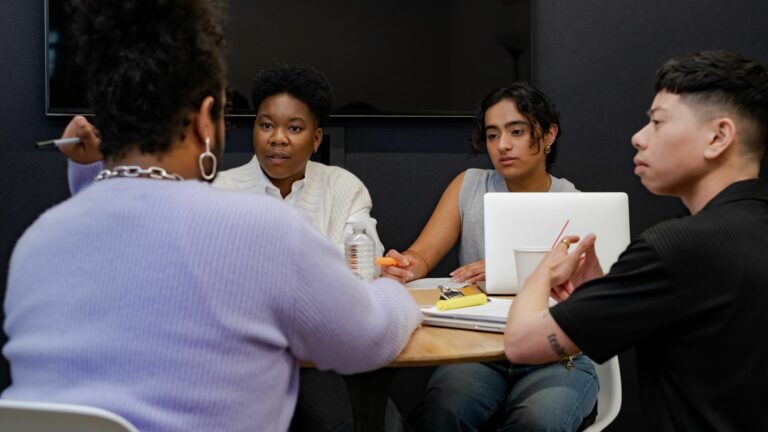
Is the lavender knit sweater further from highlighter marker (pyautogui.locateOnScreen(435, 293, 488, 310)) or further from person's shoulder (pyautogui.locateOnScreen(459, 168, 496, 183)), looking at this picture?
person's shoulder (pyautogui.locateOnScreen(459, 168, 496, 183))

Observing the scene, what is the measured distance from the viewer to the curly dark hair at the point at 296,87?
2762 mm

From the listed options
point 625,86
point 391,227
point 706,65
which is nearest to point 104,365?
point 706,65

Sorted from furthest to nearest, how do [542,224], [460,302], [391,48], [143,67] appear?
1. [391,48]
2. [542,224]
3. [460,302]
4. [143,67]

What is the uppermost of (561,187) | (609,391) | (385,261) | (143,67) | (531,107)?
(531,107)

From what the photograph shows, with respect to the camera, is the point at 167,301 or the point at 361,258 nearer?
the point at 167,301

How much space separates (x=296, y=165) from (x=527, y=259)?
1152 millimetres

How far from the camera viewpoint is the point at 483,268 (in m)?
2.19

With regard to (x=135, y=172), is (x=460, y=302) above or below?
below

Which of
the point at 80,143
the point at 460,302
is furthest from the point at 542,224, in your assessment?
the point at 80,143

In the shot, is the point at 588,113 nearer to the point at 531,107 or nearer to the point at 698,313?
the point at 531,107

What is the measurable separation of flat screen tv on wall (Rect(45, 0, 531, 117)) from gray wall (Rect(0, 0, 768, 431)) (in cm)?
10

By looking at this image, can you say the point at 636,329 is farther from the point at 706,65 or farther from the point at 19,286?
the point at 19,286

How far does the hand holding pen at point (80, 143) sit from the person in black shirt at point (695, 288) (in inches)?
36.3

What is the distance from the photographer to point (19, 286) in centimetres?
103
